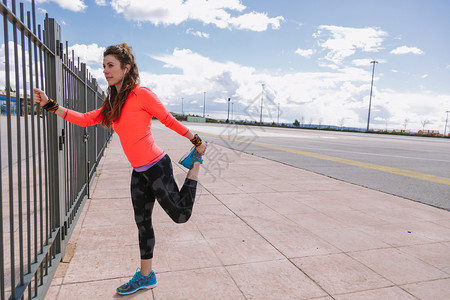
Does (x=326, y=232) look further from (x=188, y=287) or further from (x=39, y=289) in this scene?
(x=39, y=289)

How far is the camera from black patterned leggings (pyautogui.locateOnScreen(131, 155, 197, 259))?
2.55m

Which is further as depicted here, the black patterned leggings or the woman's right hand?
the black patterned leggings

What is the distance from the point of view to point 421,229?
4.48 metres

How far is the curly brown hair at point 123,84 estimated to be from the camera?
2.43 metres

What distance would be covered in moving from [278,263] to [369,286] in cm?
85

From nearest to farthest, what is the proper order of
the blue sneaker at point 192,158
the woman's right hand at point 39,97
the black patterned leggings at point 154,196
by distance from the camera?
the woman's right hand at point 39,97 < the black patterned leggings at point 154,196 < the blue sneaker at point 192,158

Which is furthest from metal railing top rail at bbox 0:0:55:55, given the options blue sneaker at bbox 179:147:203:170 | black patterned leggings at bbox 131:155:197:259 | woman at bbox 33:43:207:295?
blue sneaker at bbox 179:147:203:170

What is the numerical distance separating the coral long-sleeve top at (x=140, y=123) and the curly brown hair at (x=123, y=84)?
0.04 m

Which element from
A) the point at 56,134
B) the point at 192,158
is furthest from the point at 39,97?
the point at 192,158

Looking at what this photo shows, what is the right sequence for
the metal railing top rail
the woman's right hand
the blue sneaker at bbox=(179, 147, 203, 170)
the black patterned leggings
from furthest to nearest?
the blue sneaker at bbox=(179, 147, 203, 170) < the black patterned leggings < the woman's right hand < the metal railing top rail

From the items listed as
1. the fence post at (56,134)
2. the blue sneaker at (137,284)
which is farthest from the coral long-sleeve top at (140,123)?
the blue sneaker at (137,284)

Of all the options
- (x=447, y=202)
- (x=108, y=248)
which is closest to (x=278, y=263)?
(x=108, y=248)

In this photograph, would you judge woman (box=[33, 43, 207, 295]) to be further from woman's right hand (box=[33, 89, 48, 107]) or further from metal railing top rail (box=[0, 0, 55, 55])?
metal railing top rail (box=[0, 0, 55, 55])

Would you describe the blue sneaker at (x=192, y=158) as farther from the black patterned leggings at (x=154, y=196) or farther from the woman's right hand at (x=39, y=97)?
the woman's right hand at (x=39, y=97)
